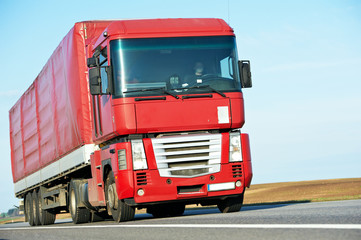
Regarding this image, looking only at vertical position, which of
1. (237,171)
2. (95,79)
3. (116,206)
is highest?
(95,79)

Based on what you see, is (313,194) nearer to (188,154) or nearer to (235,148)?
(235,148)

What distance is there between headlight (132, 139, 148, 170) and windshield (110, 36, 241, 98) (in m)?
0.84

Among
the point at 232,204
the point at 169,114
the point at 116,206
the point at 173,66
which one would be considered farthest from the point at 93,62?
the point at 232,204

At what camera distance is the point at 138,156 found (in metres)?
10.9

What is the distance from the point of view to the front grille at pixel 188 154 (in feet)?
35.9

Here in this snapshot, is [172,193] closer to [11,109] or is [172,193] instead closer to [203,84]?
[203,84]

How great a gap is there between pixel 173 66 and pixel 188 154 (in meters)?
1.55

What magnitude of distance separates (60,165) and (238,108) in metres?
6.20

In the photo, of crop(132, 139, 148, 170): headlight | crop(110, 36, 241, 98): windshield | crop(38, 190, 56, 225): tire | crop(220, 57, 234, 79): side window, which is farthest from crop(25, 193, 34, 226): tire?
crop(220, 57, 234, 79): side window

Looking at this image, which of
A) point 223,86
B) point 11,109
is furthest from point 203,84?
point 11,109

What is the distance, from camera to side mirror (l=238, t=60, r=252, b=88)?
11.5m

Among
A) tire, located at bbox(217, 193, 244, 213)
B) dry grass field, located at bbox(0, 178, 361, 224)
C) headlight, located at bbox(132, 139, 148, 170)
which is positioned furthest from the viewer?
dry grass field, located at bbox(0, 178, 361, 224)

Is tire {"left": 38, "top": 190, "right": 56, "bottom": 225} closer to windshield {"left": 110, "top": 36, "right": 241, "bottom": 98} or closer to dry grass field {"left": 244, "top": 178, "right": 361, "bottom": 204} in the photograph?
dry grass field {"left": 244, "top": 178, "right": 361, "bottom": 204}

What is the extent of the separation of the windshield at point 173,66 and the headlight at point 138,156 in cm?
84
